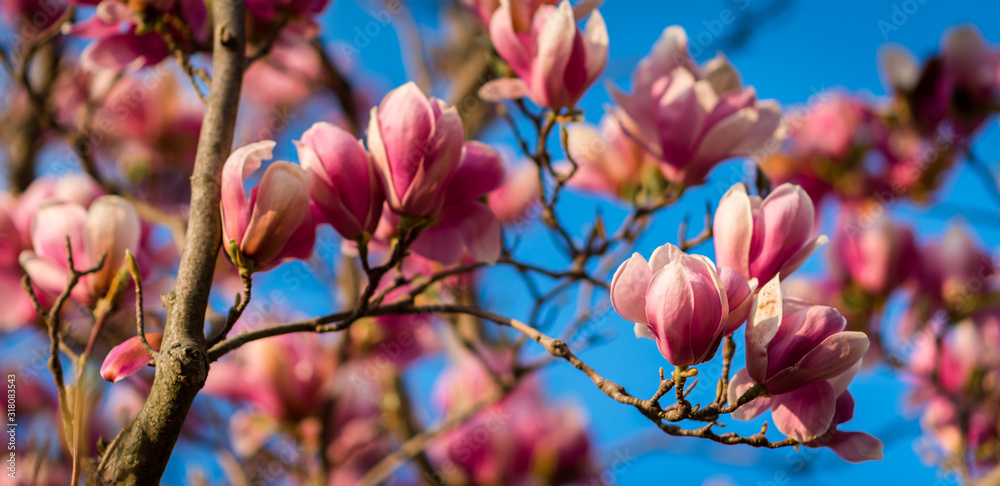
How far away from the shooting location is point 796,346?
77 centimetres

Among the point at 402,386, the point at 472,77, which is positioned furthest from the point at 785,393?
the point at 472,77

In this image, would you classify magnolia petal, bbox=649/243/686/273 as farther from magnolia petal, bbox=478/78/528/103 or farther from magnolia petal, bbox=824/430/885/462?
magnolia petal, bbox=478/78/528/103

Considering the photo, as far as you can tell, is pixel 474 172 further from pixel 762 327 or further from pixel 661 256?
pixel 762 327

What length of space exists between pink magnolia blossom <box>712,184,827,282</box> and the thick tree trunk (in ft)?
1.96

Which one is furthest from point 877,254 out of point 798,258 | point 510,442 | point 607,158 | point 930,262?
point 798,258

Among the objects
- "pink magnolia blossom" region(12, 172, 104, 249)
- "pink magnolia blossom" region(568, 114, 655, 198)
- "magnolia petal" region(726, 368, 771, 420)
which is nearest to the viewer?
"magnolia petal" region(726, 368, 771, 420)

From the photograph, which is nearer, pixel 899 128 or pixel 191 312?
pixel 191 312

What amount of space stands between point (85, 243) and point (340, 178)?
405mm

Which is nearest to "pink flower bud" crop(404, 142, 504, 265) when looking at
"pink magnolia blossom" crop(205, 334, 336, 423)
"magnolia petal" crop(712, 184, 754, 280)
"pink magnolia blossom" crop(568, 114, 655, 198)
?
"magnolia petal" crop(712, 184, 754, 280)

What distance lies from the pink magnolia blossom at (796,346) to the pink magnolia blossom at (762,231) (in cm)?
12

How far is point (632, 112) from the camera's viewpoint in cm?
133

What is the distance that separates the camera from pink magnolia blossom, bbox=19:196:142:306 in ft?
3.41

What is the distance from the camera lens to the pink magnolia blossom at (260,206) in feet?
2.76

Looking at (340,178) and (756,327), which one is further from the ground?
(340,178)
